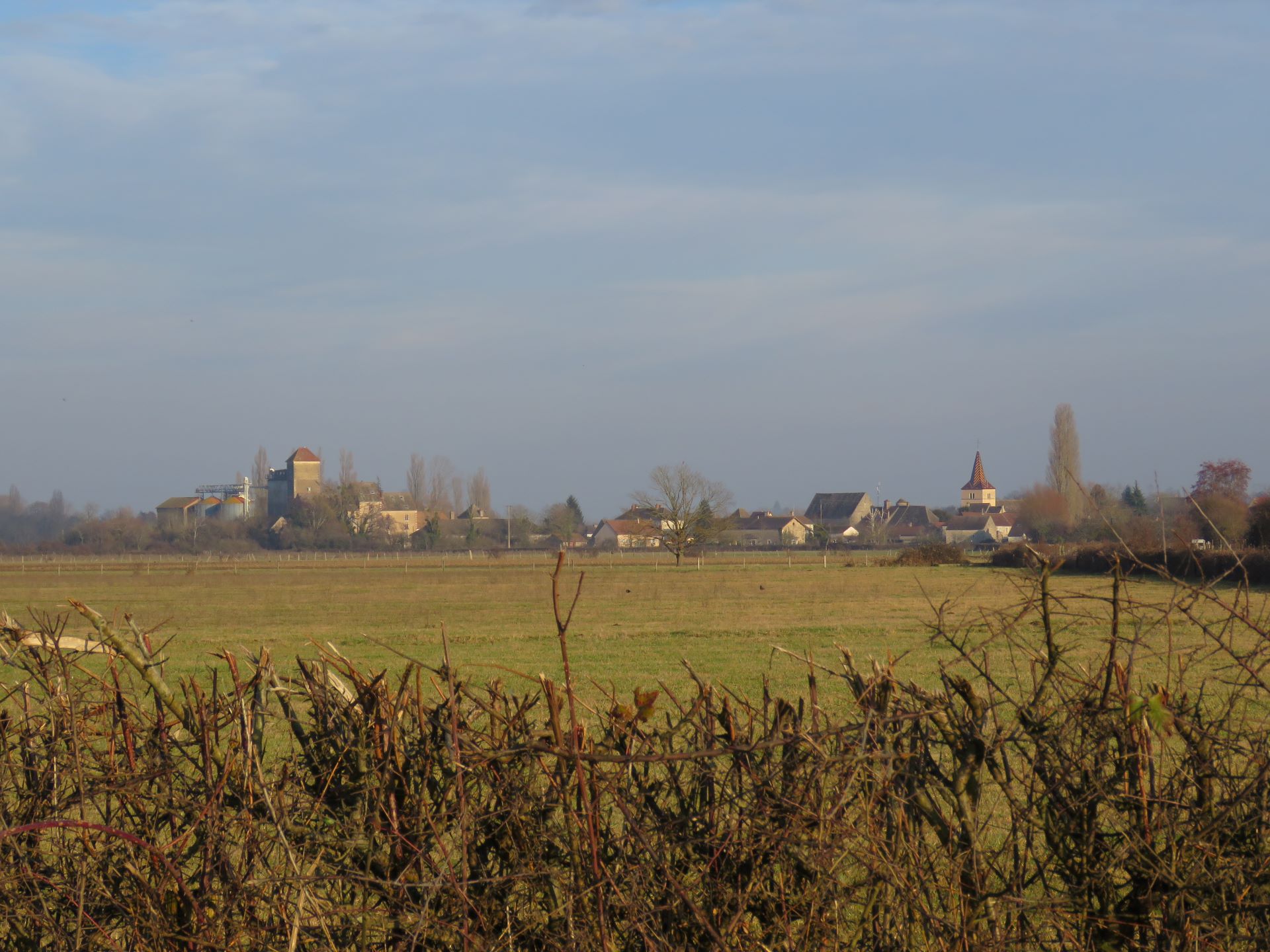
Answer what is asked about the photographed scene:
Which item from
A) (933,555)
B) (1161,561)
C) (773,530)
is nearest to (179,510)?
(773,530)

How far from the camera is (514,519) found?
118312 millimetres

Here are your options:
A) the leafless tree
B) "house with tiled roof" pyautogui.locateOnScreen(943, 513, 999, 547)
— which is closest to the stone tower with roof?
the leafless tree

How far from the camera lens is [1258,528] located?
41.5 m

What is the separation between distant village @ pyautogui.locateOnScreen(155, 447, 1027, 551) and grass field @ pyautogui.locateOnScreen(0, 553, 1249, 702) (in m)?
46.0

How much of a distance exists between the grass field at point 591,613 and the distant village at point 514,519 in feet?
151

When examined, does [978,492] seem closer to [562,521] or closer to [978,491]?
[978,491]

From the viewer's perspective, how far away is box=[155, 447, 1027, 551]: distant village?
367ft

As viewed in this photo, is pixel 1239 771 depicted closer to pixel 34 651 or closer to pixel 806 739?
pixel 806 739

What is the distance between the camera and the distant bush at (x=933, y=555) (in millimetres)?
61312

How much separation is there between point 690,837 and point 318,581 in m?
48.8

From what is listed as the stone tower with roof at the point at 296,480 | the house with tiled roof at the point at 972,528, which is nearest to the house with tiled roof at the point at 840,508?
the house with tiled roof at the point at 972,528

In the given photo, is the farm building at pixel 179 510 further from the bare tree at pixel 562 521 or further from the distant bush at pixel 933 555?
the distant bush at pixel 933 555

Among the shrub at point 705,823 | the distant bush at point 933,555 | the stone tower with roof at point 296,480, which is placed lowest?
the distant bush at point 933,555

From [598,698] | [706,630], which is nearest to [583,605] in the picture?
[706,630]
